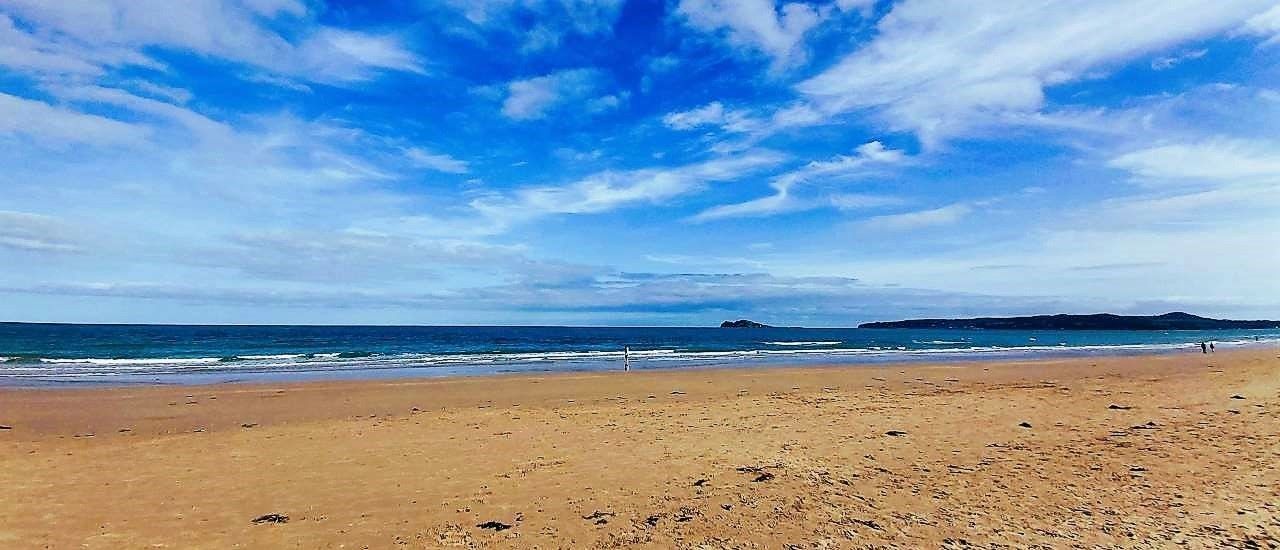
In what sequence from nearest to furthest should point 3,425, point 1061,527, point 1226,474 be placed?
point 1061,527 < point 1226,474 < point 3,425

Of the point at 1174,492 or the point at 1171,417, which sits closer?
the point at 1174,492

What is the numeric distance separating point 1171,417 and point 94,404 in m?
20.2

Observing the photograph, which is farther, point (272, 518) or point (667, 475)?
point (667, 475)

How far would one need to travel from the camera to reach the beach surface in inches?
210

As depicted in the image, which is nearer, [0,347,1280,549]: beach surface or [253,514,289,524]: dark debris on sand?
[0,347,1280,549]: beach surface

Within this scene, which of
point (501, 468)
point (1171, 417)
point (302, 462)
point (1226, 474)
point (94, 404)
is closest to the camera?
point (1226, 474)

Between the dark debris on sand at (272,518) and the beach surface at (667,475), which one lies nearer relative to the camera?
the beach surface at (667,475)

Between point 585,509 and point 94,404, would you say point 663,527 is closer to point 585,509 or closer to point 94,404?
point 585,509

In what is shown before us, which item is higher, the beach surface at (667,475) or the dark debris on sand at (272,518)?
the beach surface at (667,475)

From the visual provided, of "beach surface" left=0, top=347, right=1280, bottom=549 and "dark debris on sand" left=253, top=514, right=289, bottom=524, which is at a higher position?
"beach surface" left=0, top=347, right=1280, bottom=549

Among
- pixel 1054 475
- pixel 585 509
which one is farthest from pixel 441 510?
pixel 1054 475

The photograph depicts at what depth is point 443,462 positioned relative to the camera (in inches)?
317

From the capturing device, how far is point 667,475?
712 centimetres

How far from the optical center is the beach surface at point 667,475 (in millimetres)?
5328
